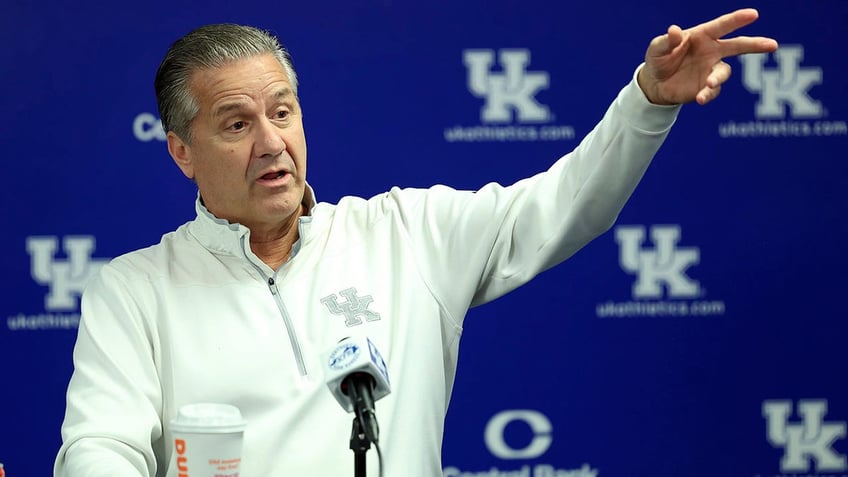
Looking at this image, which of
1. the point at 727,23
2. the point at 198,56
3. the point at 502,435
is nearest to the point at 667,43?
the point at 727,23

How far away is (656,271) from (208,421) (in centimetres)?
202

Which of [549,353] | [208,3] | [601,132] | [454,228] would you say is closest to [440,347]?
[454,228]

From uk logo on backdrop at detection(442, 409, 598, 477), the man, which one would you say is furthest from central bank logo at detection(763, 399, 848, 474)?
the man

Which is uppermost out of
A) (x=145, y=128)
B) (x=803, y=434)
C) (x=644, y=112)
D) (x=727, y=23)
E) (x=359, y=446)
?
(x=145, y=128)

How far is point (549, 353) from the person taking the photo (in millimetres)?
3457

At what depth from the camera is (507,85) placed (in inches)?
134

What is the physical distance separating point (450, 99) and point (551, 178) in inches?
46.7

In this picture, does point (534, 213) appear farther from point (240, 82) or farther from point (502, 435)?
point (502, 435)

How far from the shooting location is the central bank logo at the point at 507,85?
3.41 meters

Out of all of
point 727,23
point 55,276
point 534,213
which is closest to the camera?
point 727,23

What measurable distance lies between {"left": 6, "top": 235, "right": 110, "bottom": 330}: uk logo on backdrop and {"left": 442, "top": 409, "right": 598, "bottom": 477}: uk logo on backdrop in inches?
42.5

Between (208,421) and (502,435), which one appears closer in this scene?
(208,421)

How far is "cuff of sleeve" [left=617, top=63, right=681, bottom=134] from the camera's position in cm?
204

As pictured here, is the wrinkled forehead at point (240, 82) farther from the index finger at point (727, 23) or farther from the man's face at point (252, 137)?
the index finger at point (727, 23)
